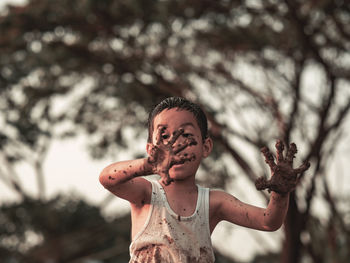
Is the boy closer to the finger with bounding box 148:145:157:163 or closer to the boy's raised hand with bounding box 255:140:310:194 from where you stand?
the boy's raised hand with bounding box 255:140:310:194

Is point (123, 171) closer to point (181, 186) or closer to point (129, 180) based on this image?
point (129, 180)

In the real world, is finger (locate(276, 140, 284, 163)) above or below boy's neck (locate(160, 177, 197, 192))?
below

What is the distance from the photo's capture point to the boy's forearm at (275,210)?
285cm

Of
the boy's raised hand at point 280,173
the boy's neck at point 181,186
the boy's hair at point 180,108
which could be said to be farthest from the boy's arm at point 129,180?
the boy's raised hand at point 280,173

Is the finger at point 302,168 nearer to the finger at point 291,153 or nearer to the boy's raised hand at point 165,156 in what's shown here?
the finger at point 291,153

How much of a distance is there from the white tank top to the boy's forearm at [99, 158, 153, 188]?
0.27 meters

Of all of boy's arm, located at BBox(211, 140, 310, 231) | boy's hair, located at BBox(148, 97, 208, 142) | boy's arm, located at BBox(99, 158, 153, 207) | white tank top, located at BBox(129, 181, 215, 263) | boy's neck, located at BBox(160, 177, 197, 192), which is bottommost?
white tank top, located at BBox(129, 181, 215, 263)

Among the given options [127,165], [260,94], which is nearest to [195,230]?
[127,165]

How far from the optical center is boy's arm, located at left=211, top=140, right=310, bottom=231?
2.72m

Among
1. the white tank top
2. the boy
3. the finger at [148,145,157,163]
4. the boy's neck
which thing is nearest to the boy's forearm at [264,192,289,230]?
the boy

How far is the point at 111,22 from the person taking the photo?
34.7 ft

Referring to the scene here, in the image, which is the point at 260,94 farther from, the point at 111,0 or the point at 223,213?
the point at 223,213

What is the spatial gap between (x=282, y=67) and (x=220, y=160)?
266cm

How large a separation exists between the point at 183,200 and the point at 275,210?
47 cm
